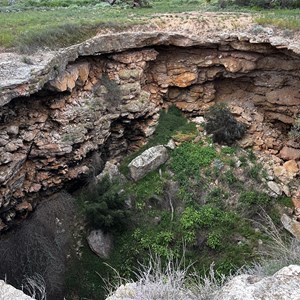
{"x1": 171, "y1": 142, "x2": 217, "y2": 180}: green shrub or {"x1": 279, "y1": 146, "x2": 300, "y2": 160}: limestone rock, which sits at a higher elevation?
{"x1": 171, "y1": 142, "x2": 217, "y2": 180}: green shrub

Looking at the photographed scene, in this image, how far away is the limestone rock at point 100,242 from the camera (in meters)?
11.8

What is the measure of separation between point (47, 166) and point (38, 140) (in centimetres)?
82

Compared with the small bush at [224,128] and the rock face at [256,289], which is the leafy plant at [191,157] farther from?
the rock face at [256,289]

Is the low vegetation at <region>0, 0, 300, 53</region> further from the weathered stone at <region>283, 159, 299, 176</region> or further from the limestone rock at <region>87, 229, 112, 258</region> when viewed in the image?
the limestone rock at <region>87, 229, 112, 258</region>

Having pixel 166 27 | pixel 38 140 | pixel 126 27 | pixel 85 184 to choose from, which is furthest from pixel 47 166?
pixel 166 27

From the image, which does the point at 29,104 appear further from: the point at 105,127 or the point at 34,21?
the point at 34,21

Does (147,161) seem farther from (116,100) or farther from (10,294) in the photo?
(10,294)

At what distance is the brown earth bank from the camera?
10945 millimetres

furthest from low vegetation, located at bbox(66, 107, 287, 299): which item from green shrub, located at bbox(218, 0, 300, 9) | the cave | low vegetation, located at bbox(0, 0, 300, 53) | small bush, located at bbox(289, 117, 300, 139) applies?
green shrub, located at bbox(218, 0, 300, 9)

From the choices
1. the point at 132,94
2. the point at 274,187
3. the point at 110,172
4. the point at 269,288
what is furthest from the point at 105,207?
the point at 269,288

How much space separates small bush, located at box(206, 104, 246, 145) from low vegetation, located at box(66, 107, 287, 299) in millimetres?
288

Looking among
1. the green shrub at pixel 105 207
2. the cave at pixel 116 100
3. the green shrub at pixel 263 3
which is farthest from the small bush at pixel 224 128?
the green shrub at pixel 263 3

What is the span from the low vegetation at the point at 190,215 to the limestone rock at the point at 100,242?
6.6 inches

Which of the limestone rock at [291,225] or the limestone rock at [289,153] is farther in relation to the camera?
the limestone rock at [289,153]
